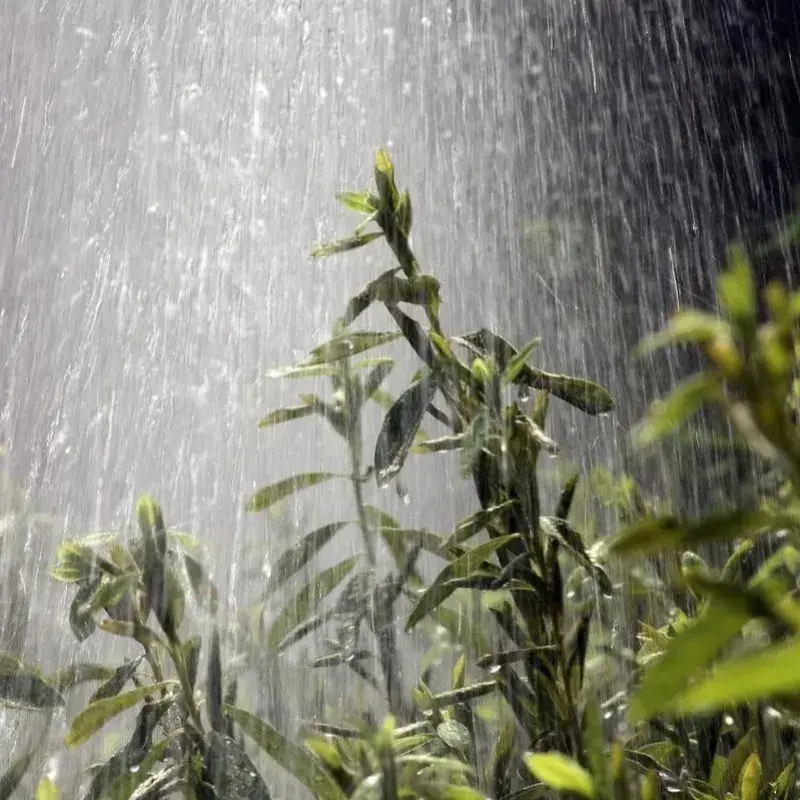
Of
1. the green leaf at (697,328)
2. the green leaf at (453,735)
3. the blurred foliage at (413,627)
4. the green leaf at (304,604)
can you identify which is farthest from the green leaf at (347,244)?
the green leaf at (697,328)

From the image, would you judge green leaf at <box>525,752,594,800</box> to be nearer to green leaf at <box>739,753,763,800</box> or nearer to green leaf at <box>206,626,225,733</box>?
green leaf at <box>739,753,763,800</box>

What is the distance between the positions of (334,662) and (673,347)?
2.09 m

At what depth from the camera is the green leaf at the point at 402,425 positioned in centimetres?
58

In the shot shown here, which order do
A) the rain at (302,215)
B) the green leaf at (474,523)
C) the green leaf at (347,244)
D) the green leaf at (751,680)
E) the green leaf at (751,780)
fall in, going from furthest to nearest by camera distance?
the rain at (302,215) < the green leaf at (347,244) < the green leaf at (474,523) < the green leaf at (751,780) < the green leaf at (751,680)

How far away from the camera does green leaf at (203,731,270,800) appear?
52cm

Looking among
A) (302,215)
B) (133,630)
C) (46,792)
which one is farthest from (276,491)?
(302,215)

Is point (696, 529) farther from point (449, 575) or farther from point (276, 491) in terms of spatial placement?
point (276, 491)

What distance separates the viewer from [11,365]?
252 cm

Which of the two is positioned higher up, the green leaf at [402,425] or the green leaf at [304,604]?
the green leaf at [402,425]

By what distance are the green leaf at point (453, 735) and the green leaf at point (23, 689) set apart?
256 mm

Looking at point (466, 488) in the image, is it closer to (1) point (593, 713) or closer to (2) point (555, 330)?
(1) point (593, 713)

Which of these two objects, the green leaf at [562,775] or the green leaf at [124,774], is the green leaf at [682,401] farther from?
the green leaf at [124,774]

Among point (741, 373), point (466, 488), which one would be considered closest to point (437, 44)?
point (466, 488)

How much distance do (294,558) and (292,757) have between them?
7.4 inches
